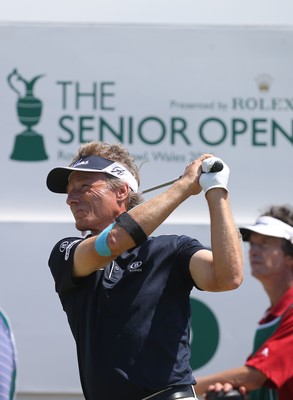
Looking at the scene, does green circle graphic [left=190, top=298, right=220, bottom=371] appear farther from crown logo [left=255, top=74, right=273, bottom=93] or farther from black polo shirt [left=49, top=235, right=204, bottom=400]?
black polo shirt [left=49, top=235, right=204, bottom=400]

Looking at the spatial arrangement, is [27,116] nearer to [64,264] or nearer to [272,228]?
[272,228]

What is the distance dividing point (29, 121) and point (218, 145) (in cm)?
78

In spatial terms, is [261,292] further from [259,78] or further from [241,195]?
[259,78]

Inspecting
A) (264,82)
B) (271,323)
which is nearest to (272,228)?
(271,323)

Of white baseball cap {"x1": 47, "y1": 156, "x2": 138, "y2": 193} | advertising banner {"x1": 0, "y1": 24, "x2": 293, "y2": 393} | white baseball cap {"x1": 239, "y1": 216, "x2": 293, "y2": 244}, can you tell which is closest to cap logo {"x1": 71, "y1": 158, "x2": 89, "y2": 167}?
white baseball cap {"x1": 47, "y1": 156, "x2": 138, "y2": 193}

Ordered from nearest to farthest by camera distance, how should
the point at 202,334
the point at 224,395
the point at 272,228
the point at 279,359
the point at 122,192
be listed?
the point at 122,192
the point at 224,395
the point at 279,359
the point at 272,228
the point at 202,334

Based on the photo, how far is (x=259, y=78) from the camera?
15.3 ft

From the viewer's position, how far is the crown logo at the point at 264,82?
4645mm

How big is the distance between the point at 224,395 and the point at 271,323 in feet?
1.65

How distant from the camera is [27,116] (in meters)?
4.61

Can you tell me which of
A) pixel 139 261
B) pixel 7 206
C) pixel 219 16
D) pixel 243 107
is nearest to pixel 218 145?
pixel 243 107

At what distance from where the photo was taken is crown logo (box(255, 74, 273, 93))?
4.64m

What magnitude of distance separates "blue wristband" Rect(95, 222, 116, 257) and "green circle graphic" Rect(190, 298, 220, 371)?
65.5 inches

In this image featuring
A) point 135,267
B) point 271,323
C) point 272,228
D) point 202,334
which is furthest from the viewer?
point 202,334
